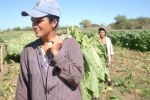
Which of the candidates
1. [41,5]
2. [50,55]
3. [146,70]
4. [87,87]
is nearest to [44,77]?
A: [50,55]

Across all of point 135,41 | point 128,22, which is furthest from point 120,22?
point 135,41

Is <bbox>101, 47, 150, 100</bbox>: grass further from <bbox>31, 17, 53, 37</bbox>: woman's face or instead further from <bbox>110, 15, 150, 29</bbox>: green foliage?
<bbox>110, 15, 150, 29</bbox>: green foliage

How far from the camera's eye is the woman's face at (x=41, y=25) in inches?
116

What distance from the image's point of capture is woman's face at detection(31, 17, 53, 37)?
9.66ft

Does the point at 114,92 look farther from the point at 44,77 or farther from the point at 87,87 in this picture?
the point at 44,77

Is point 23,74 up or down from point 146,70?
up

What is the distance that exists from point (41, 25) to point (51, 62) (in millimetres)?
305

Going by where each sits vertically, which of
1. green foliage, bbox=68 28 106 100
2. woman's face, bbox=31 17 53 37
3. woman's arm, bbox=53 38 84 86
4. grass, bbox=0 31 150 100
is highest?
woman's face, bbox=31 17 53 37

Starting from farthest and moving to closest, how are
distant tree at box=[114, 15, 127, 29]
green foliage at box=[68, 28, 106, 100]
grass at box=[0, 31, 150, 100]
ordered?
distant tree at box=[114, 15, 127, 29], grass at box=[0, 31, 150, 100], green foliage at box=[68, 28, 106, 100]

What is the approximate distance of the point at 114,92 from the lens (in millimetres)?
9469

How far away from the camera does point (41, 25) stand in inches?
116

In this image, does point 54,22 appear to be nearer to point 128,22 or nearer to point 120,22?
point 128,22

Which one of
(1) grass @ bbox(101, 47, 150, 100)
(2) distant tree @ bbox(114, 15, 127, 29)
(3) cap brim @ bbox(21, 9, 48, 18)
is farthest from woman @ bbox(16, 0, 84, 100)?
(2) distant tree @ bbox(114, 15, 127, 29)

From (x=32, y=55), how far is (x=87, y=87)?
73.3 inches
